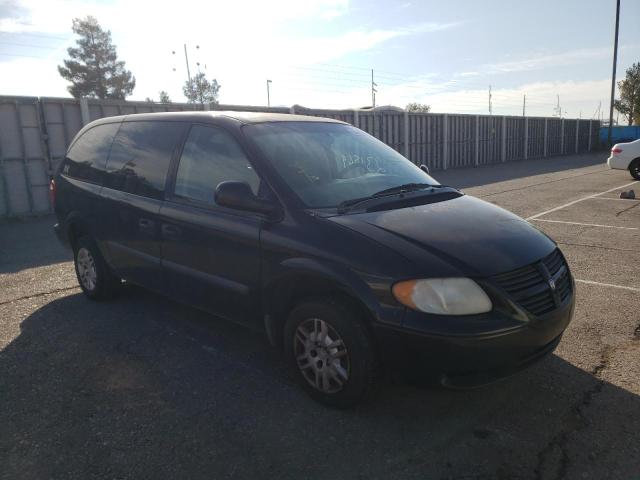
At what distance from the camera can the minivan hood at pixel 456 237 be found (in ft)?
8.46

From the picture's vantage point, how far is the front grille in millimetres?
2574

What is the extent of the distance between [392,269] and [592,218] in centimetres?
779

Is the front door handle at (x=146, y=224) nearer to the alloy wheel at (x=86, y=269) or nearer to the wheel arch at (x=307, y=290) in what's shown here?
the alloy wheel at (x=86, y=269)

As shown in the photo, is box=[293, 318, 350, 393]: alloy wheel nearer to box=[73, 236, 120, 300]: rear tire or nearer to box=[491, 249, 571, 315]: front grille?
box=[491, 249, 571, 315]: front grille

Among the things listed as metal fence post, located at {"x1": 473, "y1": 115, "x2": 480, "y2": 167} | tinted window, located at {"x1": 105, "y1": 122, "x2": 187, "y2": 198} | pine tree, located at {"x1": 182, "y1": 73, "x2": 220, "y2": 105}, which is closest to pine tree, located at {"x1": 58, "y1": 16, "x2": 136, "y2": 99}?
pine tree, located at {"x1": 182, "y1": 73, "x2": 220, "y2": 105}

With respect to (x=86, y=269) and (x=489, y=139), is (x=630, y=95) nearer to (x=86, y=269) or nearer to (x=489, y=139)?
(x=489, y=139)

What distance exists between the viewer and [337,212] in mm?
2965

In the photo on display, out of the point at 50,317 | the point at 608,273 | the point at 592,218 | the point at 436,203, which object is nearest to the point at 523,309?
the point at 436,203

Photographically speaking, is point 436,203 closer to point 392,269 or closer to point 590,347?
point 392,269

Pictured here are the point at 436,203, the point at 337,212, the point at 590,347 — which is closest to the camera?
the point at 337,212

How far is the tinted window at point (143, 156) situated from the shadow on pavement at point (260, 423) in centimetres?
128

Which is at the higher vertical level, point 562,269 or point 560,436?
point 562,269

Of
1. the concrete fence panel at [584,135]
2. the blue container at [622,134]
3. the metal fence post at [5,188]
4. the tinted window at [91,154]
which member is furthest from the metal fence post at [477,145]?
the tinted window at [91,154]

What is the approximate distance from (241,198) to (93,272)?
249 centimetres
